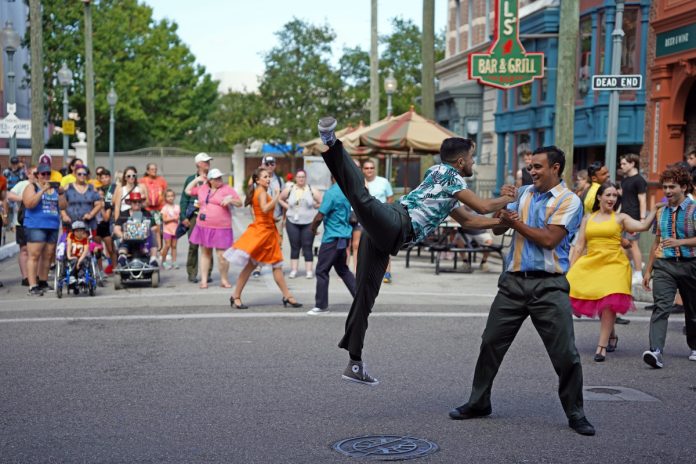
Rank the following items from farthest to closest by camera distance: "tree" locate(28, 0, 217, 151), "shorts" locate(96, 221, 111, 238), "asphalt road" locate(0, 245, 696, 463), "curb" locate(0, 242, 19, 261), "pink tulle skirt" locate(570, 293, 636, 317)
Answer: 1. "tree" locate(28, 0, 217, 151)
2. "curb" locate(0, 242, 19, 261)
3. "shorts" locate(96, 221, 111, 238)
4. "pink tulle skirt" locate(570, 293, 636, 317)
5. "asphalt road" locate(0, 245, 696, 463)

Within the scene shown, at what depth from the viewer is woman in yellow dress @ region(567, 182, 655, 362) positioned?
9.22 metres

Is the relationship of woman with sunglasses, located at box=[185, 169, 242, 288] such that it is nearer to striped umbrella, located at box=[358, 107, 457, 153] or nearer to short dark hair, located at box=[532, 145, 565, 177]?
striped umbrella, located at box=[358, 107, 457, 153]

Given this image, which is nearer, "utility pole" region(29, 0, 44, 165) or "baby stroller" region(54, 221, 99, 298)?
"baby stroller" region(54, 221, 99, 298)

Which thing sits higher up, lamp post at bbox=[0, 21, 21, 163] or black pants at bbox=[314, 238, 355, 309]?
lamp post at bbox=[0, 21, 21, 163]

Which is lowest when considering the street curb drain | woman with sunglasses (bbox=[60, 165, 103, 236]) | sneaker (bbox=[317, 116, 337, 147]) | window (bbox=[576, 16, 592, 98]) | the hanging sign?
the street curb drain

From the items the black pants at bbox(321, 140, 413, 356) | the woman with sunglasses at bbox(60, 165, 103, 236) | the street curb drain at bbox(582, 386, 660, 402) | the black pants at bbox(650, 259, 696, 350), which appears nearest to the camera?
the black pants at bbox(321, 140, 413, 356)

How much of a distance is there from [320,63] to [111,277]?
35.6 metres

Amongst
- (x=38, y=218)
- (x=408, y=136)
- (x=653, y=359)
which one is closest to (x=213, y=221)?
(x=38, y=218)

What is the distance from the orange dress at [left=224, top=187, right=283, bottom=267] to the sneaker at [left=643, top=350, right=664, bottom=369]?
4.98 meters

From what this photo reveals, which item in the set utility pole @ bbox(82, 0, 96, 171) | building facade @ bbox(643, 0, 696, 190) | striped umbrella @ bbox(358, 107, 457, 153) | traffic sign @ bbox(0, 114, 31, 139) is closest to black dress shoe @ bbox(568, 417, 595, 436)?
striped umbrella @ bbox(358, 107, 457, 153)

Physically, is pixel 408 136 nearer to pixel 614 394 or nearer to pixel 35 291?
pixel 35 291

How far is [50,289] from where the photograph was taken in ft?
46.2

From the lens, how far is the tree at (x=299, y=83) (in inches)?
1975

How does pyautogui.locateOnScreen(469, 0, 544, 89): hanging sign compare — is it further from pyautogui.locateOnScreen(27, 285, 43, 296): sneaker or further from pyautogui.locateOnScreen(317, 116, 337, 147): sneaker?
pyautogui.locateOnScreen(317, 116, 337, 147): sneaker
